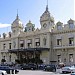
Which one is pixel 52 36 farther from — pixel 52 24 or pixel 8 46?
pixel 8 46

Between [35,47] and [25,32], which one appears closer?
[35,47]

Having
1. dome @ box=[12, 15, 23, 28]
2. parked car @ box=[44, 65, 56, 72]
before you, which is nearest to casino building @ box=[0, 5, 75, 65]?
dome @ box=[12, 15, 23, 28]

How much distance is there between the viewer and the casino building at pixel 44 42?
168ft

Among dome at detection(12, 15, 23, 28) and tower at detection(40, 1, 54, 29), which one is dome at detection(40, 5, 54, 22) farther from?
dome at detection(12, 15, 23, 28)

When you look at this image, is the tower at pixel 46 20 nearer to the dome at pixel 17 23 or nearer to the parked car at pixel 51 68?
the dome at pixel 17 23

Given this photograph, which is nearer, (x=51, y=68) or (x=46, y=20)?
(x=51, y=68)

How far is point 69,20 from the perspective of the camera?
51.7 metres

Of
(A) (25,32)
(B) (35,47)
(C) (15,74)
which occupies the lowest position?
(C) (15,74)

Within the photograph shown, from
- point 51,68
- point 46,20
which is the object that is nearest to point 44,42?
point 46,20

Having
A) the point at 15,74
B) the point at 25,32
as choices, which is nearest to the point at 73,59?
the point at 25,32

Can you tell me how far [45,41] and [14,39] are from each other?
11821mm

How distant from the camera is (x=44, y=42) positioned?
5447 centimetres

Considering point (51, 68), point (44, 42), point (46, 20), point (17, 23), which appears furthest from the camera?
point (17, 23)

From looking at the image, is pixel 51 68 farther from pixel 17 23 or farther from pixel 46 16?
pixel 17 23
